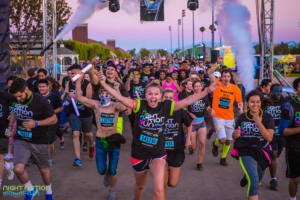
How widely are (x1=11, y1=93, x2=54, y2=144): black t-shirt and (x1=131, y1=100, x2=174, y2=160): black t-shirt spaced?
1.61 meters

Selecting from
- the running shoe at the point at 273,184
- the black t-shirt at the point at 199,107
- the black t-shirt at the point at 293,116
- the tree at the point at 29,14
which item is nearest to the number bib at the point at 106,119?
the black t-shirt at the point at 199,107

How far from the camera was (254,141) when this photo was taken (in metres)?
4.15

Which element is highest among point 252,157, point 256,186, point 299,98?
point 299,98

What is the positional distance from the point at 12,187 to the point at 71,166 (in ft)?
4.80

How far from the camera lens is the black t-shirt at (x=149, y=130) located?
3857mm

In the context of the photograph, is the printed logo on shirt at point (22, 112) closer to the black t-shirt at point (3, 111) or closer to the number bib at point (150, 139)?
the black t-shirt at point (3, 111)

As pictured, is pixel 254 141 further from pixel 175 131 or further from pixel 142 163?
pixel 142 163

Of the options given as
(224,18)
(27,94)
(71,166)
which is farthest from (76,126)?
(224,18)

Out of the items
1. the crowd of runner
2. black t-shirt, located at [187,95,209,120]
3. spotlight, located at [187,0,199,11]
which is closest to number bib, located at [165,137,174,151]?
the crowd of runner

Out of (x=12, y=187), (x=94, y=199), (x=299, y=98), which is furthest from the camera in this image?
(x=12, y=187)

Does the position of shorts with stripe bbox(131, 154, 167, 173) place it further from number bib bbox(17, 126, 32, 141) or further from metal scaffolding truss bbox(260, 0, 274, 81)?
metal scaffolding truss bbox(260, 0, 274, 81)

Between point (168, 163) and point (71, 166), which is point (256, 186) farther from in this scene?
point (71, 166)

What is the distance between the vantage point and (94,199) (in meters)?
4.89

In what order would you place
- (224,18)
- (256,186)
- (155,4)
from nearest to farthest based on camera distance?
1. (256,186)
2. (224,18)
3. (155,4)
